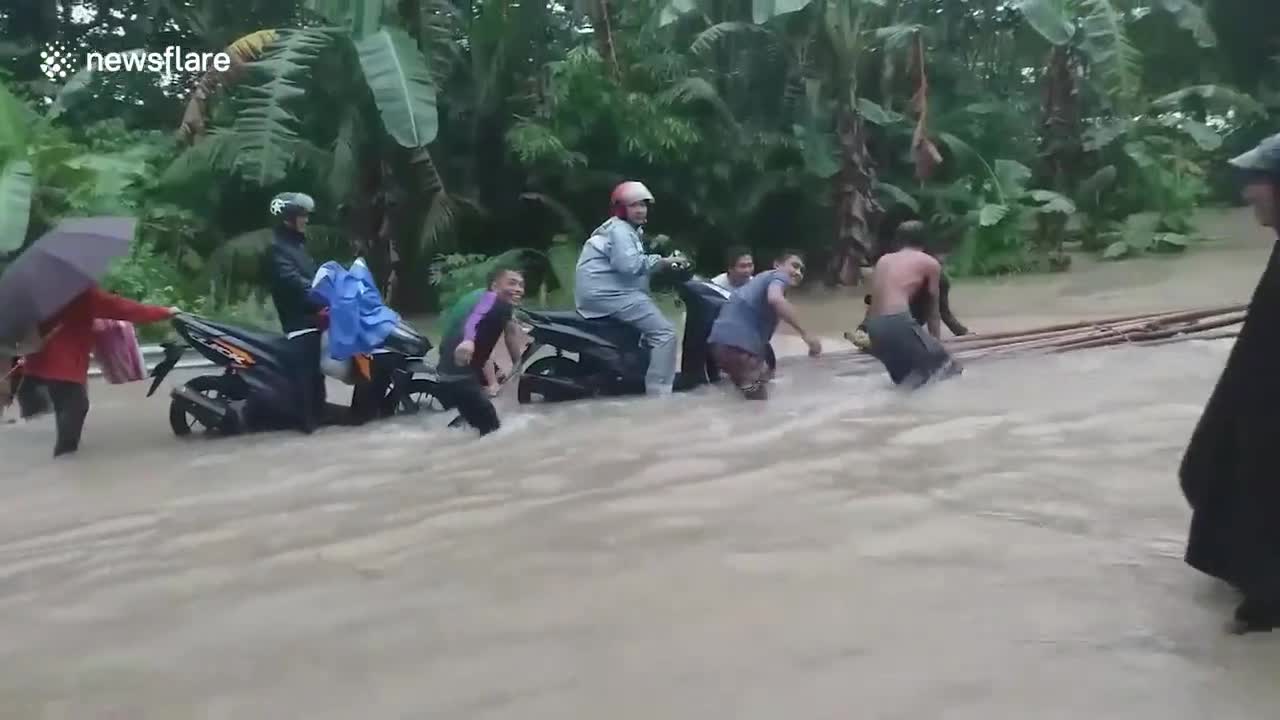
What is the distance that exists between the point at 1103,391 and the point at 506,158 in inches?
406

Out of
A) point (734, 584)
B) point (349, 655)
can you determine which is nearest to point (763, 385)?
point (734, 584)

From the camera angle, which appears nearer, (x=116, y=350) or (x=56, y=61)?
(x=116, y=350)

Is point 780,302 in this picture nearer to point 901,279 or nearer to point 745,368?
point 745,368

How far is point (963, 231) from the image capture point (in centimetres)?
1772

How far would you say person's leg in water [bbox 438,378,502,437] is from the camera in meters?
7.27

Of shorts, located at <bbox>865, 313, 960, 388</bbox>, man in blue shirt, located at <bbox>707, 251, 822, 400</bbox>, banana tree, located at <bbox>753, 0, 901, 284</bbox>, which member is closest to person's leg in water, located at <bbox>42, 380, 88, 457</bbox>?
man in blue shirt, located at <bbox>707, 251, 822, 400</bbox>

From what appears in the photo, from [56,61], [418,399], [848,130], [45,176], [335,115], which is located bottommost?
[418,399]

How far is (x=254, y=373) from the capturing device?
7.78 m

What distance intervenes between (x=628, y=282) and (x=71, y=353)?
135 inches

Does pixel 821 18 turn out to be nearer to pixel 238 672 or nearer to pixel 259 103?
pixel 259 103

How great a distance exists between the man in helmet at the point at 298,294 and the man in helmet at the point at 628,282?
174cm

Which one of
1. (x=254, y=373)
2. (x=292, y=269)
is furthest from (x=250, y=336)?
(x=292, y=269)

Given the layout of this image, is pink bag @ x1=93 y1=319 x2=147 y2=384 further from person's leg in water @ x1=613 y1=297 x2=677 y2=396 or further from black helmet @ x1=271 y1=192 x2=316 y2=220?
person's leg in water @ x1=613 y1=297 x2=677 y2=396

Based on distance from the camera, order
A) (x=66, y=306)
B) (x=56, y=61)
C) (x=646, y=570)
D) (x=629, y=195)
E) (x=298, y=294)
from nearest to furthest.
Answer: (x=646, y=570)
(x=66, y=306)
(x=298, y=294)
(x=629, y=195)
(x=56, y=61)
